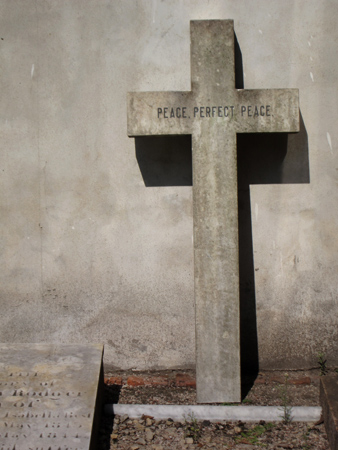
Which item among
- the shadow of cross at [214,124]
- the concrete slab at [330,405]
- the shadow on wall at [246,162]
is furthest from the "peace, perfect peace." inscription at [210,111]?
the concrete slab at [330,405]

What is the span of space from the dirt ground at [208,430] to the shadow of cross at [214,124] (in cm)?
79

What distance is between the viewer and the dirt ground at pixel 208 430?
324 centimetres

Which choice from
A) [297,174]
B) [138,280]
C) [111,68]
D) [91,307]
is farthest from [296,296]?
[111,68]

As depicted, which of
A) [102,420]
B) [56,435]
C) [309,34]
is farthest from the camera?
[309,34]

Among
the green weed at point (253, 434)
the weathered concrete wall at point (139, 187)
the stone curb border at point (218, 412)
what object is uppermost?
the weathered concrete wall at point (139, 187)

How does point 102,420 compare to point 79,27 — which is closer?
point 102,420

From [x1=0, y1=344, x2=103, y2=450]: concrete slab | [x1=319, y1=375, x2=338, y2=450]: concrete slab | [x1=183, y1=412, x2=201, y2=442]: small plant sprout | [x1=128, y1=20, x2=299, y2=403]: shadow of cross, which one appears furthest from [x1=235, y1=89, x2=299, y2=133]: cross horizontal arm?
[x1=183, y1=412, x2=201, y2=442]: small plant sprout

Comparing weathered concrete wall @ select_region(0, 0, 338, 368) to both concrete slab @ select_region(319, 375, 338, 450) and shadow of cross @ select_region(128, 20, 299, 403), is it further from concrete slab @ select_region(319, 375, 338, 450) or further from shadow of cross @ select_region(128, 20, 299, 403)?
concrete slab @ select_region(319, 375, 338, 450)

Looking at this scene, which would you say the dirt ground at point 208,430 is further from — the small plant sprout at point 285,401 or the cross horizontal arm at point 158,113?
the cross horizontal arm at point 158,113

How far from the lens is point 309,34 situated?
12.5 ft

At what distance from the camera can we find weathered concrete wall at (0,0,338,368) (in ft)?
12.6

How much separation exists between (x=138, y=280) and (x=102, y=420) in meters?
1.05

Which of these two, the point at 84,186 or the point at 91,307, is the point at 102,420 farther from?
the point at 84,186


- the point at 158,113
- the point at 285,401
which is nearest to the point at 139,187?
the point at 158,113
